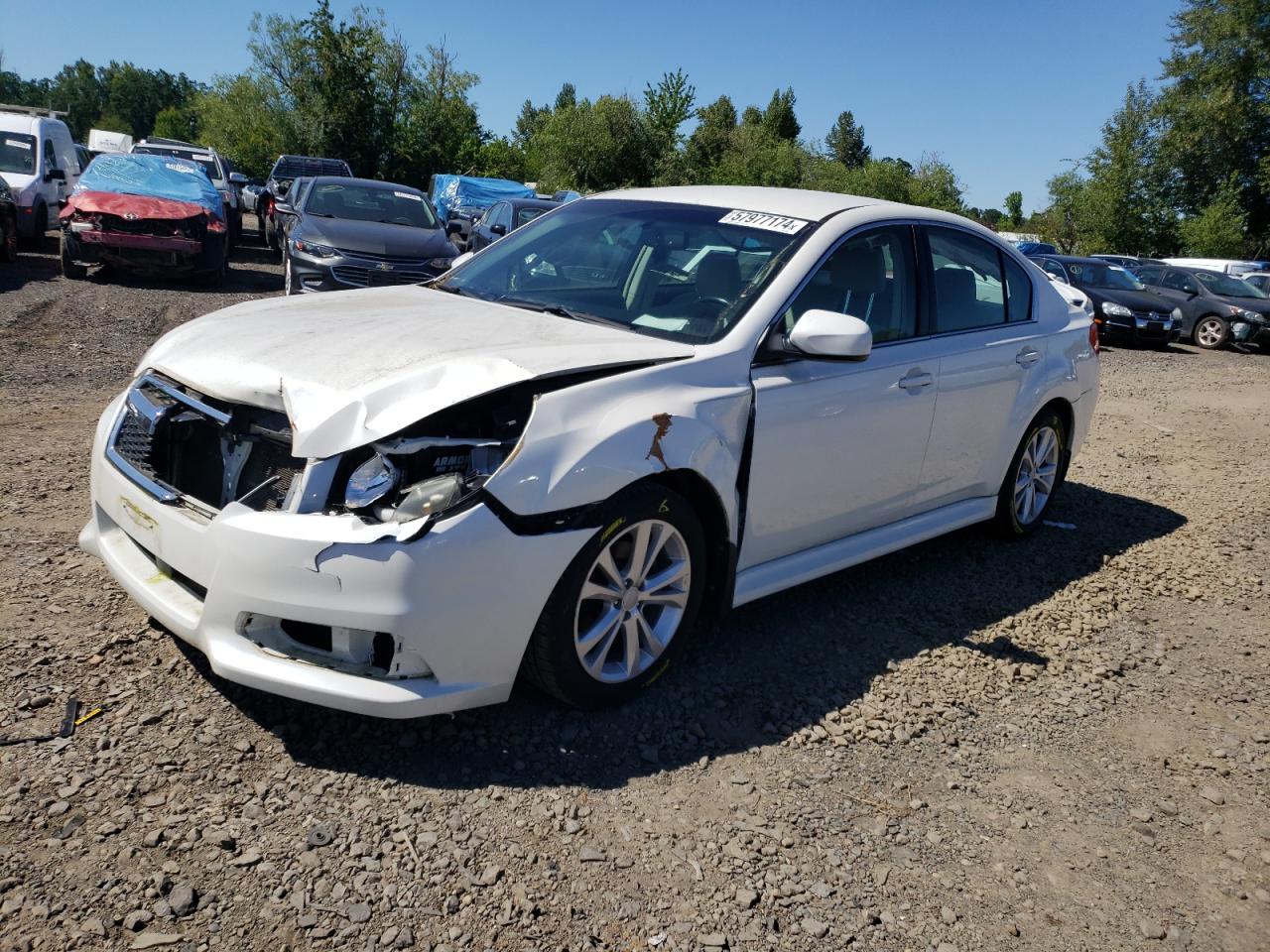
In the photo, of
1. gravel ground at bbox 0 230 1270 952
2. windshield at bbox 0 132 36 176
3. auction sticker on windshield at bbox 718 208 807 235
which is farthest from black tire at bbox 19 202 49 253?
auction sticker on windshield at bbox 718 208 807 235

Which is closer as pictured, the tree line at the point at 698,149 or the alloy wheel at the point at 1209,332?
the alloy wheel at the point at 1209,332

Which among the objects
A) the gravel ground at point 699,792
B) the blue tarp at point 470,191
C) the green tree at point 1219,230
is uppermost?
the green tree at point 1219,230

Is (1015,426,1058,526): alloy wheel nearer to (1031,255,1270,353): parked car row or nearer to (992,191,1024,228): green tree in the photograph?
(1031,255,1270,353): parked car row

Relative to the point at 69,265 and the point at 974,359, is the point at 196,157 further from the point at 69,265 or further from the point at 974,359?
the point at 974,359

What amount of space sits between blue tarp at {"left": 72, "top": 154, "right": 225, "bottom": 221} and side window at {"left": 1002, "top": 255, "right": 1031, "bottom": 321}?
11.5 meters

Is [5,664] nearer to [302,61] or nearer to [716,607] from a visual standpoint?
[716,607]

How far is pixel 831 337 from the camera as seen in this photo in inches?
139

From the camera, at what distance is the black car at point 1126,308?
17984 millimetres

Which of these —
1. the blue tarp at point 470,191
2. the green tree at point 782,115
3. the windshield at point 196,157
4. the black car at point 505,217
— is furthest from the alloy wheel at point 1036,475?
the green tree at point 782,115

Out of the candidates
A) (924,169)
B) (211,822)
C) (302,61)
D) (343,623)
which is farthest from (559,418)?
(924,169)

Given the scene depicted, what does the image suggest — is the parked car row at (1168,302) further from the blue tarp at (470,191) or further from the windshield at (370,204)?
the blue tarp at (470,191)

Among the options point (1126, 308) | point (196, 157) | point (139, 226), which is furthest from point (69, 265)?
point (1126, 308)

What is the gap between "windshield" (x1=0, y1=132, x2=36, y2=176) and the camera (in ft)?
50.8

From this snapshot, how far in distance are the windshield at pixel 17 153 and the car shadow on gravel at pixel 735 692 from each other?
15.3 m
